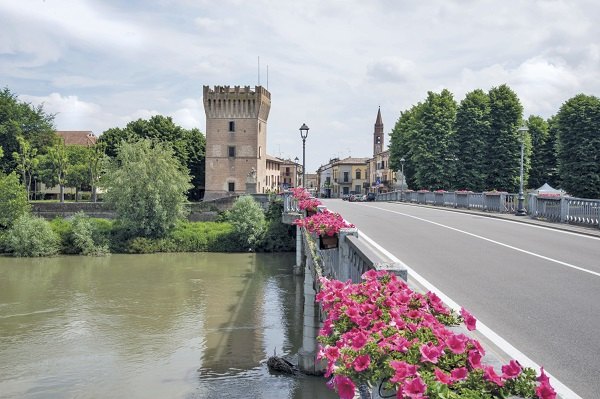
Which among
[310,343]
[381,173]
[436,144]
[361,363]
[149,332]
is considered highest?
[436,144]

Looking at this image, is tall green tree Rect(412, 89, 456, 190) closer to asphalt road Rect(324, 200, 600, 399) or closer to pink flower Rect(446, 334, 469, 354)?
asphalt road Rect(324, 200, 600, 399)

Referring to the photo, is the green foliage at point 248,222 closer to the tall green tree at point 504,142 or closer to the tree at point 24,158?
the tall green tree at point 504,142

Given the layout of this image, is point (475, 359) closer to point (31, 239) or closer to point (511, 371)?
point (511, 371)

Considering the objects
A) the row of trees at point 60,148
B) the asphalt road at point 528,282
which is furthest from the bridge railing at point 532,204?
the row of trees at point 60,148

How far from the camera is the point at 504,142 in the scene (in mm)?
48656

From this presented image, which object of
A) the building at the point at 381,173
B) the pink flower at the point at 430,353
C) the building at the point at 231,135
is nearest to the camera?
the pink flower at the point at 430,353

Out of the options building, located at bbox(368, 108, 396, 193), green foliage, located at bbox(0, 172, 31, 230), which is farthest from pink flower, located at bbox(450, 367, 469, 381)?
building, located at bbox(368, 108, 396, 193)

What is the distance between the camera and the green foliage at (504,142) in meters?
48.5

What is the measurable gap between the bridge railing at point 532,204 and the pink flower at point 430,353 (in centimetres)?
1788

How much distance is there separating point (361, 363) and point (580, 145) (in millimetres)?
44126

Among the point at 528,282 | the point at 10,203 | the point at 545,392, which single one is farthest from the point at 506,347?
the point at 10,203

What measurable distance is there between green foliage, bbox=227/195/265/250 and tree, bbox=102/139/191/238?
493 centimetres

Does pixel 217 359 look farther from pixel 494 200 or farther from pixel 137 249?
pixel 137 249

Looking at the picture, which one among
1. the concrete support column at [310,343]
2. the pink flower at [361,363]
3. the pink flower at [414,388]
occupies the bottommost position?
the concrete support column at [310,343]
